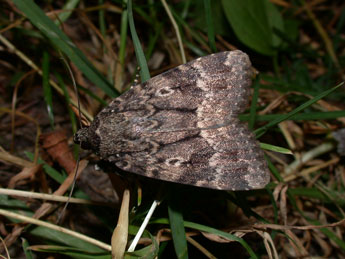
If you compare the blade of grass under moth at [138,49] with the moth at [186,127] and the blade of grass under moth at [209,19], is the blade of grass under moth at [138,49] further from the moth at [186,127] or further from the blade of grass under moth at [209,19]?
the blade of grass under moth at [209,19]

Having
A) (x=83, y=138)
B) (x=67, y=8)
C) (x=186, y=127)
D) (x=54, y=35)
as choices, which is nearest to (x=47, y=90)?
(x=54, y=35)

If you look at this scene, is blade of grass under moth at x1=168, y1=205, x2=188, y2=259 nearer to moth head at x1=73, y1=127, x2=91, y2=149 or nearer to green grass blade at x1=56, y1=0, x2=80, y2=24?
moth head at x1=73, y1=127, x2=91, y2=149

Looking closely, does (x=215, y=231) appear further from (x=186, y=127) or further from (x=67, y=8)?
(x=67, y=8)

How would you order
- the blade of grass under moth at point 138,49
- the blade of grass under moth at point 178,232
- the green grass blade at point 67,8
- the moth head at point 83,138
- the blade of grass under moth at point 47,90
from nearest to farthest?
the blade of grass under moth at point 178,232, the blade of grass under moth at point 138,49, the moth head at point 83,138, the blade of grass under moth at point 47,90, the green grass blade at point 67,8

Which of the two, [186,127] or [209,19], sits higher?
[209,19]

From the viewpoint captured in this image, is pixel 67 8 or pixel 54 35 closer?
pixel 54 35

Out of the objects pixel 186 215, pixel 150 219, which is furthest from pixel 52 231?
pixel 186 215

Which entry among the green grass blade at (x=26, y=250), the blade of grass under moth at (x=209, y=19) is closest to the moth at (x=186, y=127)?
the blade of grass under moth at (x=209, y=19)

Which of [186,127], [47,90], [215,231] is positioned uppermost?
[47,90]

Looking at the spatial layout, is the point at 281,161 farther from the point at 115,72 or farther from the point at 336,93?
the point at 115,72
